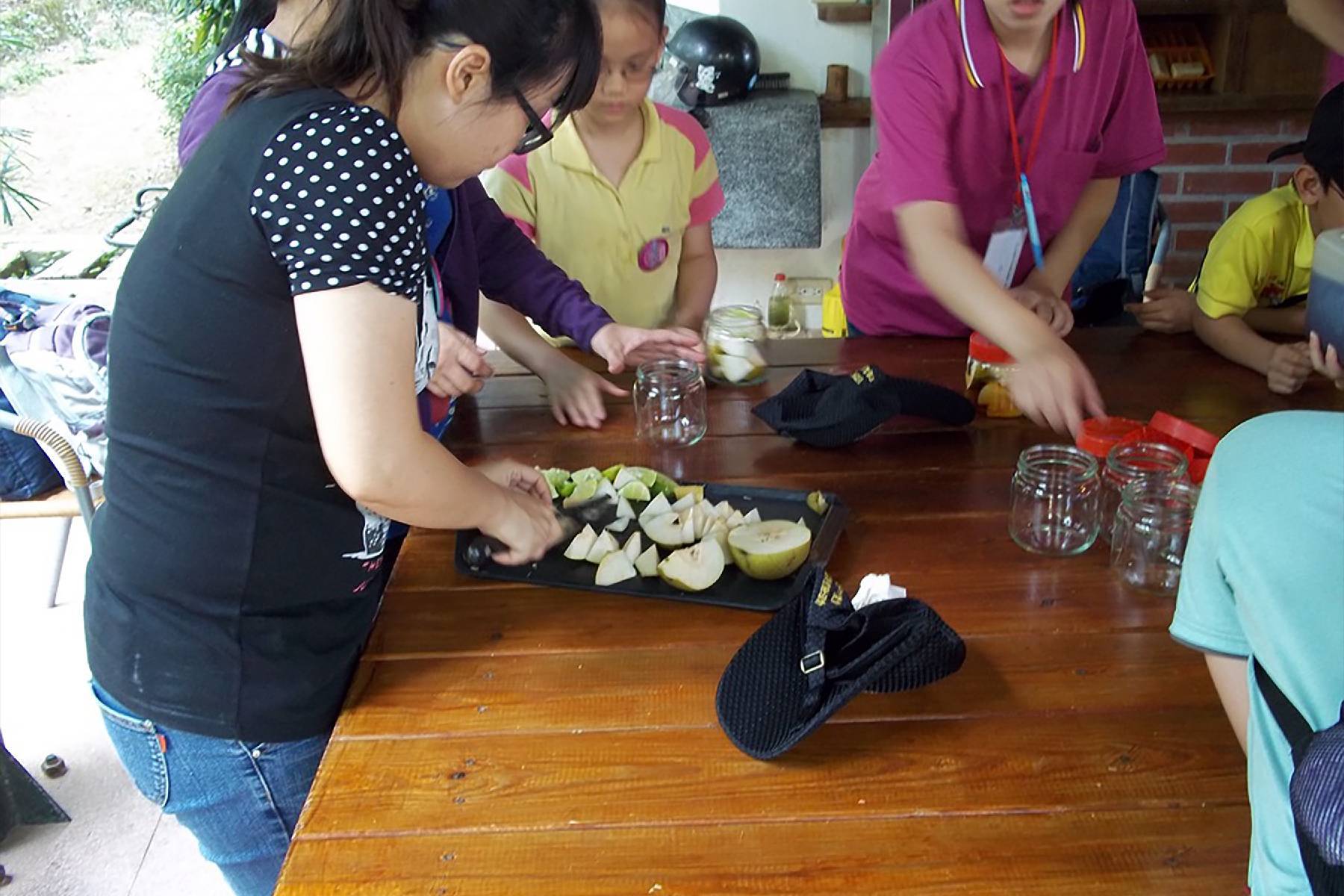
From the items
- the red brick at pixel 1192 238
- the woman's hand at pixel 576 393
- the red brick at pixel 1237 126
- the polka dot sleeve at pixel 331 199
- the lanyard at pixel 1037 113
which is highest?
the polka dot sleeve at pixel 331 199

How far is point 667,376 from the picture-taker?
1.55m

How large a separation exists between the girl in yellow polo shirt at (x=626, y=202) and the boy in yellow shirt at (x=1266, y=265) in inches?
32.7

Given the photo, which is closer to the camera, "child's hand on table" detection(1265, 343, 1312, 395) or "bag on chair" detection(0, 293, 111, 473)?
"child's hand on table" detection(1265, 343, 1312, 395)

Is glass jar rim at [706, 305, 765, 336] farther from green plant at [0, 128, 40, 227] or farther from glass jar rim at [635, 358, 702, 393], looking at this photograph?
green plant at [0, 128, 40, 227]

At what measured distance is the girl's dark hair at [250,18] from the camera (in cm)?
133

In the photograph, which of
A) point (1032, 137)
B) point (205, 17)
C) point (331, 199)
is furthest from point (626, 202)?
point (205, 17)

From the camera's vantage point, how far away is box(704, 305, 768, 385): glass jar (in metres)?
1.71

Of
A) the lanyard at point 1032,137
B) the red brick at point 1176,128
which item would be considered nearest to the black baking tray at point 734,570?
the lanyard at point 1032,137

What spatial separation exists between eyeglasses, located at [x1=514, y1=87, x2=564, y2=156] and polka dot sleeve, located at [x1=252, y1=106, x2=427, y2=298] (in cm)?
15

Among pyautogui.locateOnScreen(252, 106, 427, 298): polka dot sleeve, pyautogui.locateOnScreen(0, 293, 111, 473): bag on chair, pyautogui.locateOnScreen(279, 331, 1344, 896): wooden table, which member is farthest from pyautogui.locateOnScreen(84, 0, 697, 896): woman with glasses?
pyautogui.locateOnScreen(0, 293, 111, 473): bag on chair

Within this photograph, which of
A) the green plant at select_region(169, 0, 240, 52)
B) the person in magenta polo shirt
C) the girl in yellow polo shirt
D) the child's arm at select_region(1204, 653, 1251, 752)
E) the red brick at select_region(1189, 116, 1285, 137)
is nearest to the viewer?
the child's arm at select_region(1204, 653, 1251, 752)

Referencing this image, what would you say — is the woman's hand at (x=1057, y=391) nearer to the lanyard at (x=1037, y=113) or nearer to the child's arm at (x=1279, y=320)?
the lanyard at (x=1037, y=113)

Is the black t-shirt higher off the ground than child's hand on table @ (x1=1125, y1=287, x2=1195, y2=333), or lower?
higher

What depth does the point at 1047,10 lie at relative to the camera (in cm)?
158
